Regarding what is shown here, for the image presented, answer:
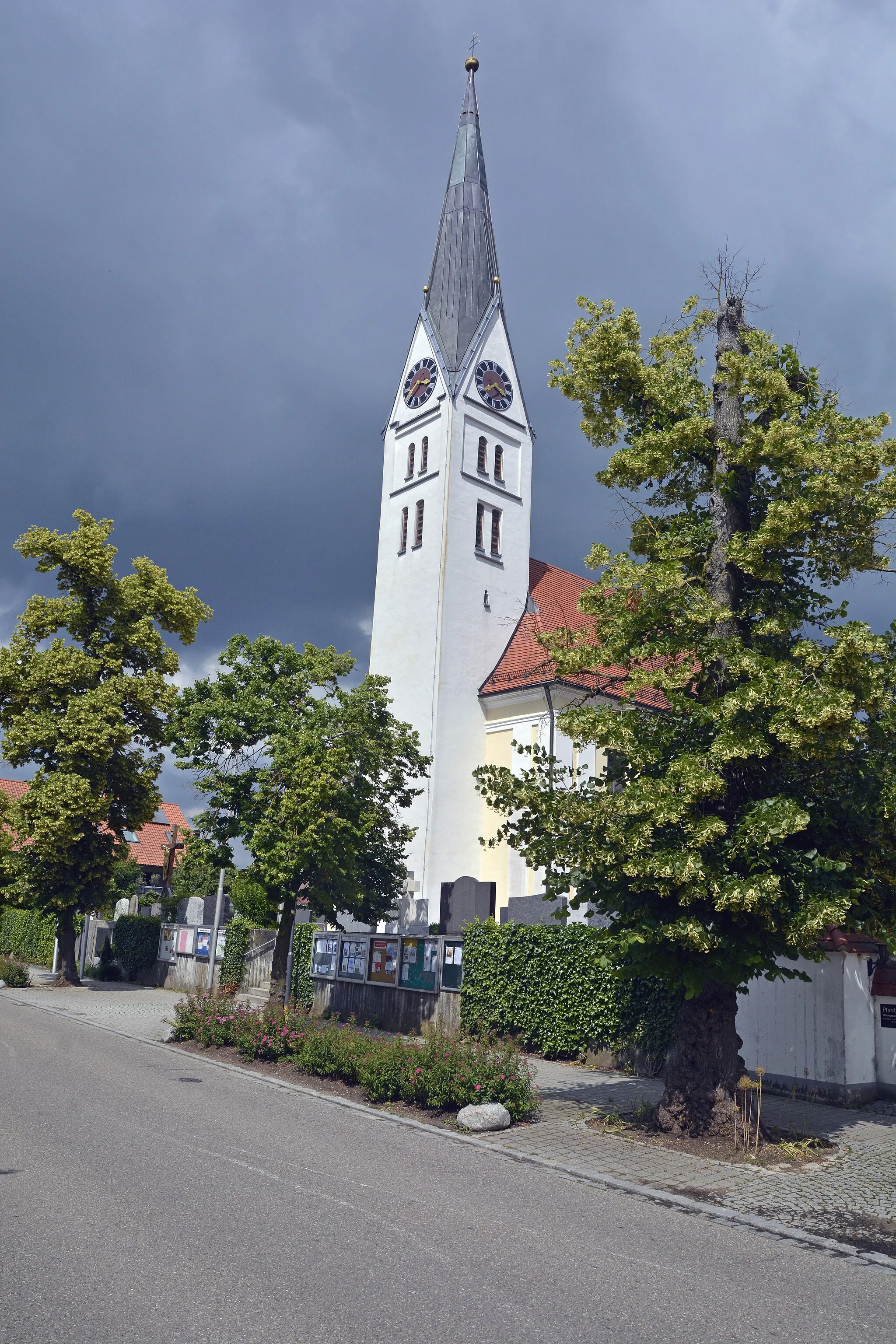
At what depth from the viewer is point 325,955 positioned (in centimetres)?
2089

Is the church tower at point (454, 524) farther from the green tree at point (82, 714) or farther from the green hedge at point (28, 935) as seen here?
the green hedge at point (28, 935)

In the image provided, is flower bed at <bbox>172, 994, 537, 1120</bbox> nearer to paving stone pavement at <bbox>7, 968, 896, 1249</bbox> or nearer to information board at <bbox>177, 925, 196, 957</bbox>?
paving stone pavement at <bbox>7, 968, 896, 1249</bbox>

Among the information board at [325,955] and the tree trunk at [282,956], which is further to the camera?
the information board at [325,955]

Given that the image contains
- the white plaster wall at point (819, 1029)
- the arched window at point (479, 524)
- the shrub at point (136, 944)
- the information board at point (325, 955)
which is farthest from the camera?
the arched window at point (479, 524)

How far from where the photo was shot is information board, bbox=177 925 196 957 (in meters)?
27.3

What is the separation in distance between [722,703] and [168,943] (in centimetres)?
2406

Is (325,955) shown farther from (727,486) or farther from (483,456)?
(483,456)

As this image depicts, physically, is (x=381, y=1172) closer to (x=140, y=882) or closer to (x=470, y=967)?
(x=470, y=967)

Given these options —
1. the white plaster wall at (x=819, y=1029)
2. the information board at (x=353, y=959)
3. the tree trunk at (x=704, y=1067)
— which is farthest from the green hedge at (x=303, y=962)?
the tree trunk at (x=704, y=1067)

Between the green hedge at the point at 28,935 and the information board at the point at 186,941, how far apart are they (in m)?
7.80

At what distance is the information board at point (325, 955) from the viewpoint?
67.3 feet

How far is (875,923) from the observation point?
9.10 metres

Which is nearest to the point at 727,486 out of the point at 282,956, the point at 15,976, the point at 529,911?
the point at 529,911

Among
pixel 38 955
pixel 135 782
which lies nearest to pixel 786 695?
pixel 135 782
